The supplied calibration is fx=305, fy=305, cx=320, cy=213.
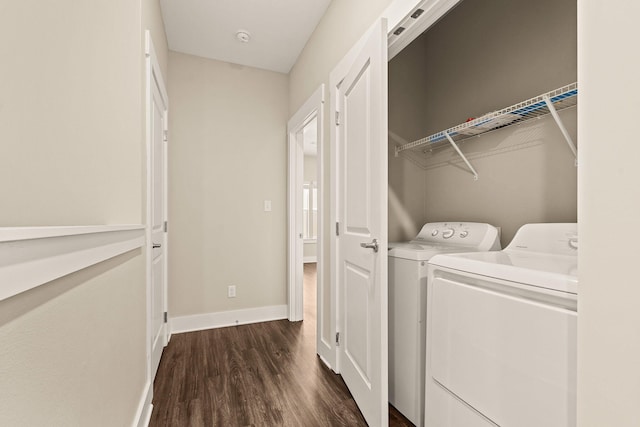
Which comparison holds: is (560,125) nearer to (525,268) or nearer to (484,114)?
(484,114)

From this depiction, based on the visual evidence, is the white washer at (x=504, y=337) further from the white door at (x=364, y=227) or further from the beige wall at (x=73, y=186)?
the beige wall at (x=73, y=186)

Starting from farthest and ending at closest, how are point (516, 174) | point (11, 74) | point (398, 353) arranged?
point (516, 174)
point (398, 353)
point (11, 74)

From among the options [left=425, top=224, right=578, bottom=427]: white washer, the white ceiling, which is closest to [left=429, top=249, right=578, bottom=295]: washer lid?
[left=425, top=224, right=578, bottom=427]: white washer

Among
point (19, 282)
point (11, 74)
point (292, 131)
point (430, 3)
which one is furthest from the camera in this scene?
point (292, 131)

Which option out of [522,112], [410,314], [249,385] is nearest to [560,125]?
[522,112]

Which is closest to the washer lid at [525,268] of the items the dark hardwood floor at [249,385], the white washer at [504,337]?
the white washer at [504,337]

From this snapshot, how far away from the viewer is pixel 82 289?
826 mm

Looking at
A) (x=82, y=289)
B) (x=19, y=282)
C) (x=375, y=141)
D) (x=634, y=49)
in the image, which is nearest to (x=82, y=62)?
(x=82, y=289)

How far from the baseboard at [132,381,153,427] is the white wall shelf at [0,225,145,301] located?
101 centimetres

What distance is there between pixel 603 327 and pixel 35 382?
43.8 inches

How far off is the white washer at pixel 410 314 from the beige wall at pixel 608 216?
2.77 ft

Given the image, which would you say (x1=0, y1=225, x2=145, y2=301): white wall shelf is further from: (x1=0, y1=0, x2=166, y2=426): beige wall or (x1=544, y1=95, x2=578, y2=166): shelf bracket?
(x1=544, y1=95, x2=578, y2=166): shelf bracket

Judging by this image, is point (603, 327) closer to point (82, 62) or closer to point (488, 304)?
point (488, 304)

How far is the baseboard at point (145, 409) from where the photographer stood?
4.72 feet
